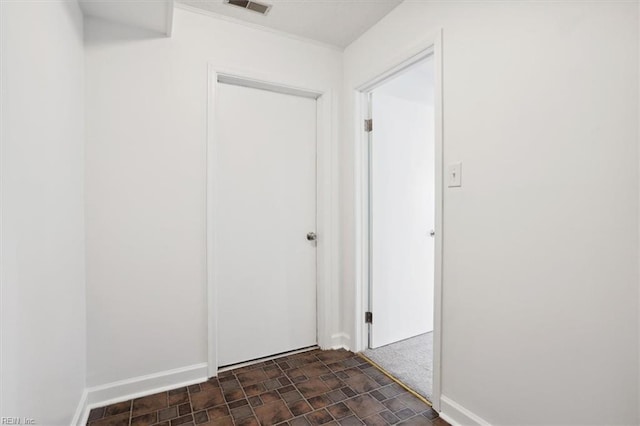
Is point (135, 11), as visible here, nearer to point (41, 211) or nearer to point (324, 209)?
point (41, 211)

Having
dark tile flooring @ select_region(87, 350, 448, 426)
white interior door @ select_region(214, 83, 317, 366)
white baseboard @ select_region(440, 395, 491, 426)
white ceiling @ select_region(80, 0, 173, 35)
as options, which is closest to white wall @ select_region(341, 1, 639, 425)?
white baseboard @ select_region(440, 395, 491, 426)

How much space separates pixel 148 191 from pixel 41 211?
2.69 ft

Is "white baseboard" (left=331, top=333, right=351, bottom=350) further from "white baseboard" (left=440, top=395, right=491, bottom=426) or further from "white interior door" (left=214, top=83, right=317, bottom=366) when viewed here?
"white baseboard" (left=440, top=395, right=491, bottom=426)

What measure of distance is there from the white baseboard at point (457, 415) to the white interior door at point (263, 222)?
1.15m

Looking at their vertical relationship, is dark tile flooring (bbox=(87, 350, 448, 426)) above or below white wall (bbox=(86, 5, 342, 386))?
below

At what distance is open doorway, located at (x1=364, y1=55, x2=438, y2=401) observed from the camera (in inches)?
100

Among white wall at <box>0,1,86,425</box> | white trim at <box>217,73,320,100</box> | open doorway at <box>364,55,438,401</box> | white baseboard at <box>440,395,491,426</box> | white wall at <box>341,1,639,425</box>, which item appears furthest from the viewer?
open doorway at <box>364,55,438,401</box>

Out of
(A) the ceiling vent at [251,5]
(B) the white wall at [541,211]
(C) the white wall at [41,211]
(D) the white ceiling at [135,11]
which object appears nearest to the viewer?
(C) the white wall at [41,211]

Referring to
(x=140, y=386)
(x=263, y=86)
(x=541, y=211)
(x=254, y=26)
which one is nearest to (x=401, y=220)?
(x=541, y=211)

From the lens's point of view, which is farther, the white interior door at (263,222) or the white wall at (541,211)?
the white interior door at (263,222)

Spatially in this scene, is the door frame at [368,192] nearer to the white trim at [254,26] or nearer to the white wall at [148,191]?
the white trim at [254,26]

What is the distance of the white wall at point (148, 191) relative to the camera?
73.4 inches

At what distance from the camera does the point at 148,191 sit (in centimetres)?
198

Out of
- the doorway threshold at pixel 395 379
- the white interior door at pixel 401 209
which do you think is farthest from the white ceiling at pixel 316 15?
the doorway threshold at pixel 395 379
